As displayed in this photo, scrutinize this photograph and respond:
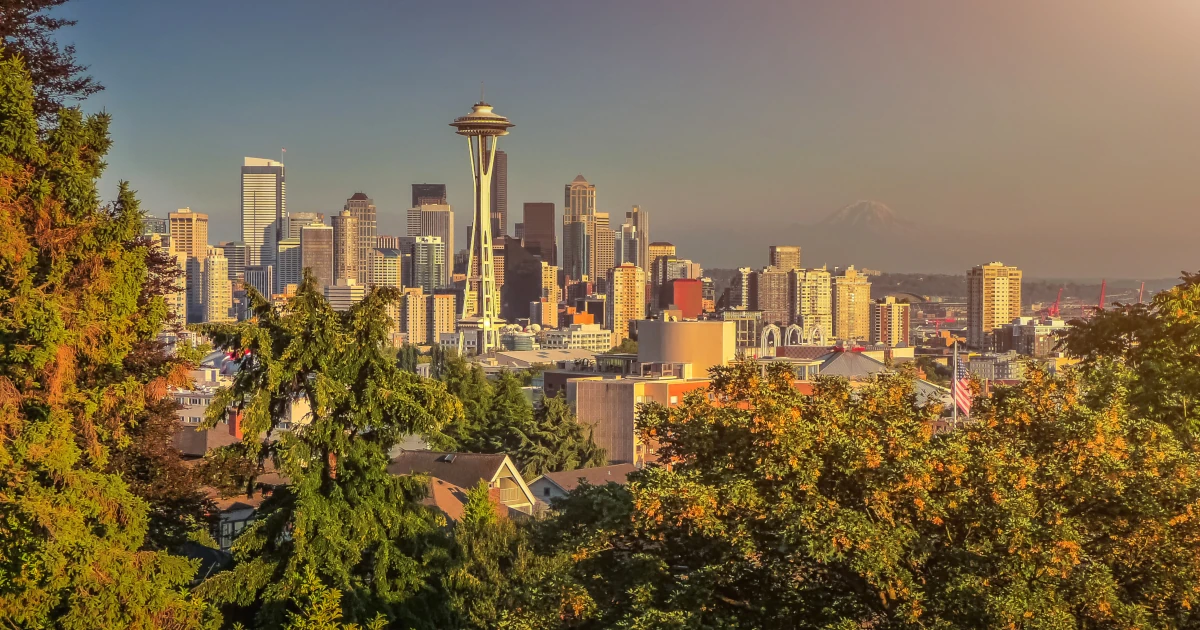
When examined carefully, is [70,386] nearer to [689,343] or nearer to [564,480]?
[564,480]

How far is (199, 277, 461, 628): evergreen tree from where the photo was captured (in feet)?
47.4

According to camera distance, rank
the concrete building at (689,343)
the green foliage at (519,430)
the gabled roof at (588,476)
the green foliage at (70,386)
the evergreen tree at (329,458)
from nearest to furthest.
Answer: the green foliage at (70,386) → the evergreen tree at (329,458) → the gabled roof at (588,476) → the green foliage at (519,430) → the concrete building at (689,343)

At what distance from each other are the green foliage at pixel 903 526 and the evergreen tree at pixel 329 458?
11.2 feet

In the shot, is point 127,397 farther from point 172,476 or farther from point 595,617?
point 595,617

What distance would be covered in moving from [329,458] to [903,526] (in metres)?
6.90

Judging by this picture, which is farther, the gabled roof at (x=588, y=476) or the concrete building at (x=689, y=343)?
the concrete building at (x=689, y=343)

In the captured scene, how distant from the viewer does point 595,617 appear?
438 inches

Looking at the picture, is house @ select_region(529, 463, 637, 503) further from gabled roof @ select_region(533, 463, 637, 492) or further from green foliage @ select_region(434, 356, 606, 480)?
green foliage @ select_region(434, 356, 606, 480)

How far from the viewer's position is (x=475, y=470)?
32.4m

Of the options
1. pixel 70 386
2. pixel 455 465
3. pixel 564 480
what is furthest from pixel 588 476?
pixel 70 386

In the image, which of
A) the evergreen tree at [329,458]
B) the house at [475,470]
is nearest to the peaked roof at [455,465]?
the house at [475,470]

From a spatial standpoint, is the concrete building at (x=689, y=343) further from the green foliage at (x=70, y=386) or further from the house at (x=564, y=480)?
the green foliage at (x=70, y=386)

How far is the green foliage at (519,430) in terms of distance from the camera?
43.2 m

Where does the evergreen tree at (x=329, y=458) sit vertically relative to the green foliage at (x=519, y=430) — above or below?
above
